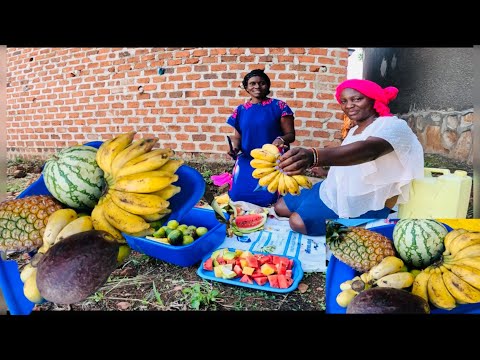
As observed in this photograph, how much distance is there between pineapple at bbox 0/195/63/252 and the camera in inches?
61.8

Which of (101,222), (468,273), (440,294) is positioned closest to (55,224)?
(101,222)

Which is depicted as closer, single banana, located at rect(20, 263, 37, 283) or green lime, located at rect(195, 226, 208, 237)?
single banana, located at rect(20, 263, 37, 283)

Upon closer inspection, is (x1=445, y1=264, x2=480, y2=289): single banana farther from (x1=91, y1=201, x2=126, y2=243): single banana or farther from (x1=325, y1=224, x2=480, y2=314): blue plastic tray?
(x1=91, y1=201, x2=126, y2=243): single banana

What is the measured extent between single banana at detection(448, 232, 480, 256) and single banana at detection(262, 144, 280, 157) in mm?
945

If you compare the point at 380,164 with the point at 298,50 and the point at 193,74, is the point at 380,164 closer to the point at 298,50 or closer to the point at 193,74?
the point at 298,50

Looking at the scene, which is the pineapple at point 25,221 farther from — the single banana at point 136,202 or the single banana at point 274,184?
the single banana at point 274,184

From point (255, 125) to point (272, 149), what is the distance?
23cm

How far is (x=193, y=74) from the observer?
6.34 ft

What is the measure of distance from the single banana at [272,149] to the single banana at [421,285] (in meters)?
0.90

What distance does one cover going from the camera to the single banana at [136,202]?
59.8 inches

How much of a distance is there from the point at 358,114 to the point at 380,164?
0.96 feet

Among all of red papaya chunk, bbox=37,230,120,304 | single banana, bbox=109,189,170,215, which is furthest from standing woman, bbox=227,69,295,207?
red papaya chunk, bbox=37,230,120,304

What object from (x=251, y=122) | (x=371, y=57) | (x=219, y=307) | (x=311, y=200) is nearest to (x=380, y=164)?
(x=311, y=200)

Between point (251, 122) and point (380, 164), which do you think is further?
point (251, 122)
